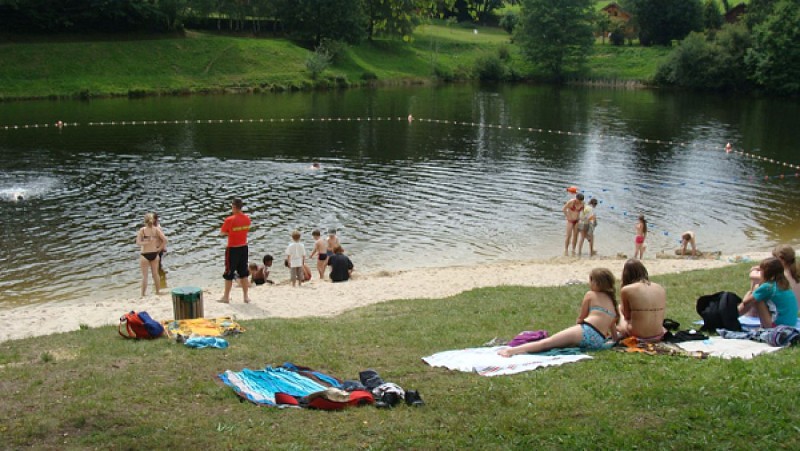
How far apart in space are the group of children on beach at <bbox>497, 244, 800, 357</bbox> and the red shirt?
8.45 metres

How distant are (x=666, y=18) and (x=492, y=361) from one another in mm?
112420

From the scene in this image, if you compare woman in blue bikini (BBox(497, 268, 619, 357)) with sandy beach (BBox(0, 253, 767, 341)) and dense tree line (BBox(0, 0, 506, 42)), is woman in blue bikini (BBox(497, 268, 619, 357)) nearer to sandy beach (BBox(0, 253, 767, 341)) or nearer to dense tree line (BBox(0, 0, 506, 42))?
sandy beach (BBox(0, 253, 767, 341))

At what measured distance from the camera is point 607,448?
7992mm

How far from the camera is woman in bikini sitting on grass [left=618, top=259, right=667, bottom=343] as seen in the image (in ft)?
37.0

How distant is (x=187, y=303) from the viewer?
50.3 feet

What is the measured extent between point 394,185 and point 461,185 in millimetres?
3107

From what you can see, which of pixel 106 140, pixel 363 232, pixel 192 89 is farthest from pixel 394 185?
pixel 192 89

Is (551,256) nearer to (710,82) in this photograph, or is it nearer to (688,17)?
(710,82)

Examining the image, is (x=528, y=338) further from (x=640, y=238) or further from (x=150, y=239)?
(x=640, y=238)

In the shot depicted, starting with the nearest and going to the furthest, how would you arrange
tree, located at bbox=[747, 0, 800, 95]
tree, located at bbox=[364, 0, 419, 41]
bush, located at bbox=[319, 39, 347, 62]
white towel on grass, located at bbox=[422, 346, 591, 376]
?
1. white towel on grass, located at bbox=[422, 346, 591, 376]
2. tree, located at bbox=[364, 0, 419, 41]
3. tree, located at bbox=[747, 0, 800, 95]
4. bush, located at bbox=[319, 39, 347, 62]

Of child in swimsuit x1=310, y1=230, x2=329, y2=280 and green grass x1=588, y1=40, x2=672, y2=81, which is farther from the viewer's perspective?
green grass x1=588, y1=40, x2=672, y2=81

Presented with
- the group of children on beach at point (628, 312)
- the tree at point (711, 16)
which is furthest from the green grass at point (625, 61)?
the group of children on beach at point (628, 312)

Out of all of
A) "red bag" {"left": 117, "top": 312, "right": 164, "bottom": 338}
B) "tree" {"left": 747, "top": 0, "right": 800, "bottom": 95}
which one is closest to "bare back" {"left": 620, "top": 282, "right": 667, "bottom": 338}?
"red bag" {"left": 117, "top": 312, "right": 164, "bottom": 338}

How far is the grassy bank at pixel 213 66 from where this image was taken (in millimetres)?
72500
